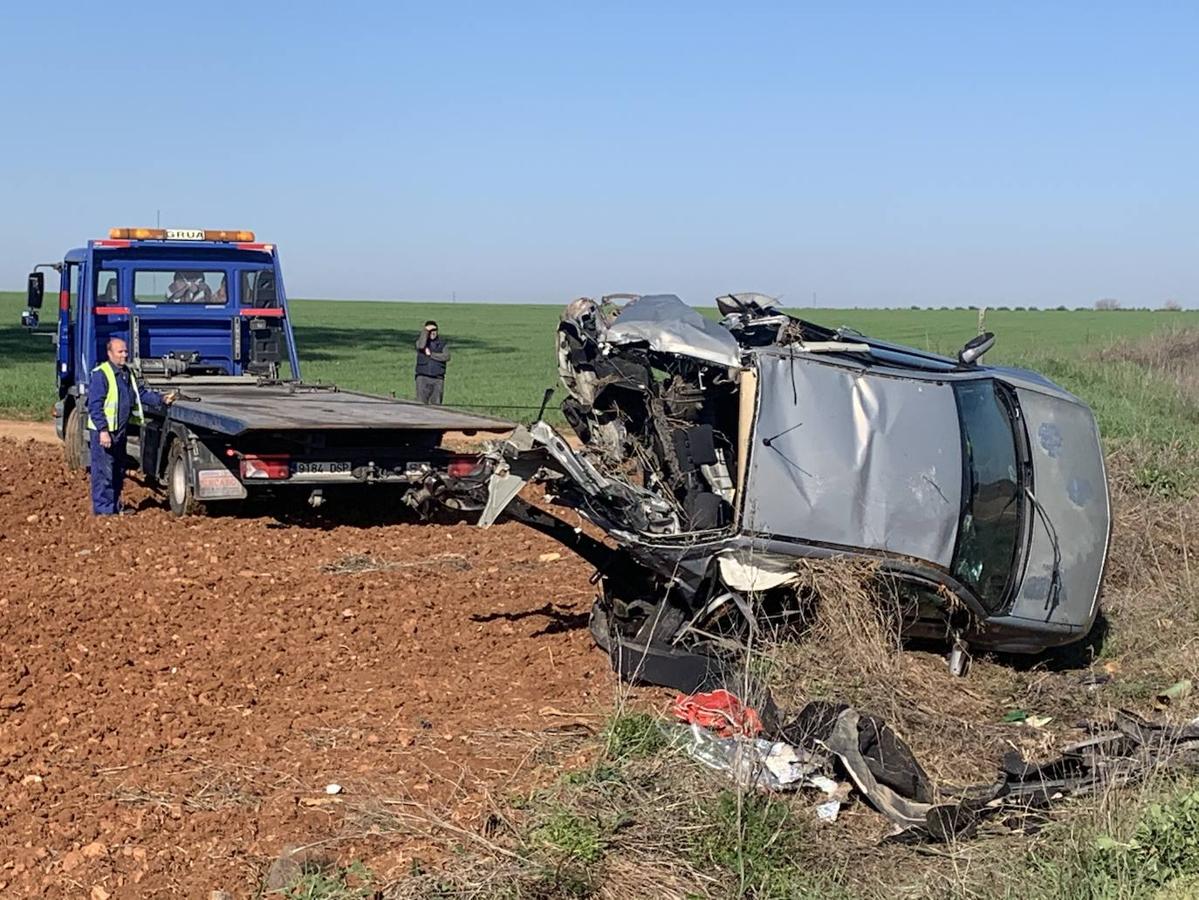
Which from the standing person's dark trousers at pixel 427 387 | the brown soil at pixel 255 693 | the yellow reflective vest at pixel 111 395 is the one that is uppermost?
the yellow reflective vest at pixel 111 395

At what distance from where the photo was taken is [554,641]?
28.3 feet

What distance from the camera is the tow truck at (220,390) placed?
12.4 meters

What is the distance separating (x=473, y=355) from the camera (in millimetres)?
48250

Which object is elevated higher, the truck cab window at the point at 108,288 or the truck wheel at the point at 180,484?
the truck cab window at the point at 108,288

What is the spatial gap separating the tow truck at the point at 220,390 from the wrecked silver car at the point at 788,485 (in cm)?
446

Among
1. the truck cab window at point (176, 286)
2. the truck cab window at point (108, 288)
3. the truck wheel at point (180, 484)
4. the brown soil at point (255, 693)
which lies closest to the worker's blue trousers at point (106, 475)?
the truck wheel at point (180, 484)

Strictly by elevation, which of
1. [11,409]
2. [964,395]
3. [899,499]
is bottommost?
[11,409]

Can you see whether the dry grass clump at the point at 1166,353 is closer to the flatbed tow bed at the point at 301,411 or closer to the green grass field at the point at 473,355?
the green grass field at the point at 473,355

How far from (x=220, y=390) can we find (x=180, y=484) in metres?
1.98

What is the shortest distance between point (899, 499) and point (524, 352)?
43445mm

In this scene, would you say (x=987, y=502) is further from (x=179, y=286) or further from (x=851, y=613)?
(x=179, y=286)

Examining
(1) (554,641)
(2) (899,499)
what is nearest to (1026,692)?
(2) (899,499)

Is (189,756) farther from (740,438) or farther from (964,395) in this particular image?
(964,395)

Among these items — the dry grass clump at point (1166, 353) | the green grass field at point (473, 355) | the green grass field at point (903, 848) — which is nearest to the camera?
the green grass field at point (903, 848)
